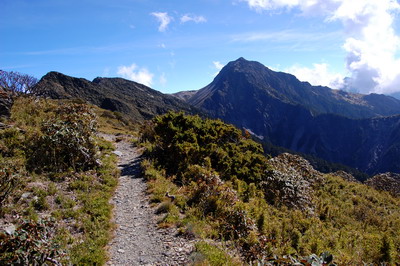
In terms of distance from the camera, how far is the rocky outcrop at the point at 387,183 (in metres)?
30.8

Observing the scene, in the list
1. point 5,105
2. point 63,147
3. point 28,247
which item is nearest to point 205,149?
point 63,147

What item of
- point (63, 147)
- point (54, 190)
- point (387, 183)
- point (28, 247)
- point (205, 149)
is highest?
point (63, 147)

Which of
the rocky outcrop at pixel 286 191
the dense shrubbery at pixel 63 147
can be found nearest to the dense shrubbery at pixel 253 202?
the rocky outcrop at pixel 286 191

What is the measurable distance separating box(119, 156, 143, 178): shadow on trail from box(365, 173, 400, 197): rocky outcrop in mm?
29579

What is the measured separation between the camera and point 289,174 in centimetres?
1867

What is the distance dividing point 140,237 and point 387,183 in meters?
34.2

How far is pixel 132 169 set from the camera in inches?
638

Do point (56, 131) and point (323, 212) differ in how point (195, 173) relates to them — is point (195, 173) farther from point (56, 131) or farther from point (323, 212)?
point (323, 212)

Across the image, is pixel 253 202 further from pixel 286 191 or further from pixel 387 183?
pixel 387 183

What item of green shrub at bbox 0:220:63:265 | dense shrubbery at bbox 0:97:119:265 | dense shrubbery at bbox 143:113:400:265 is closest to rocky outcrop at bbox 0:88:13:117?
dense shrubbery at bbox 0:97:119:265

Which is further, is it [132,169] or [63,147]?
[132,169]

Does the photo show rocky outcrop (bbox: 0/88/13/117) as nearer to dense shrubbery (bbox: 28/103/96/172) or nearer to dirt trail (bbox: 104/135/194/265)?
dense shrubbery (bbox: 28/103/96/172)

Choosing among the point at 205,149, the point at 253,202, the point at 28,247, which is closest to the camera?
Answer: the point at 28,247

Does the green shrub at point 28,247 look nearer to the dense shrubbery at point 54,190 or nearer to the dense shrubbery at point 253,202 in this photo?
the dense shrubbery at point 54,190
